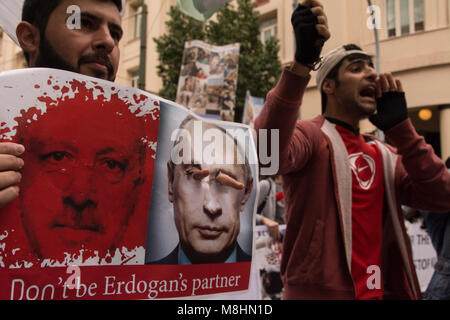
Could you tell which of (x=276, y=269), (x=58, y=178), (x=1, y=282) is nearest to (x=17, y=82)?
(x=58, y=178)

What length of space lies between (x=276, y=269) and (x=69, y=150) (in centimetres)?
303

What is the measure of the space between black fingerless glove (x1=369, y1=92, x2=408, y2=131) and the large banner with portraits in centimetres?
71

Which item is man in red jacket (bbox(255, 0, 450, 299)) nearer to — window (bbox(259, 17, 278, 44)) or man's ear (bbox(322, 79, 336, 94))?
man's ear (bbox(322, 79, 336, 94))

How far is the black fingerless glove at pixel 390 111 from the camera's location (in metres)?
1.47

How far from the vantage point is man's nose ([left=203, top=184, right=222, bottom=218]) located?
0.97 metres

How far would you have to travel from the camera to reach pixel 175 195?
94 centimetres

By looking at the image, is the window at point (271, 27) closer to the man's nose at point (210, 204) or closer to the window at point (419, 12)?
the window at point (419, 12)

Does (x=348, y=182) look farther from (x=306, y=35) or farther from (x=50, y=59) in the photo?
(x=50, y=59)

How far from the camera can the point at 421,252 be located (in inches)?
154

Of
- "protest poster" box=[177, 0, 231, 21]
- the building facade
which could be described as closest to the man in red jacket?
the building facade

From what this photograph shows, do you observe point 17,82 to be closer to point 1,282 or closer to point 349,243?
point 1,282

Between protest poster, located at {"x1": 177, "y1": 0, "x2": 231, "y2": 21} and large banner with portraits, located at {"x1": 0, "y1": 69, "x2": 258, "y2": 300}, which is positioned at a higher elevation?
protest poster, located at {"x1": 177, "y1": 0, "x2": 231, "y2": 21}

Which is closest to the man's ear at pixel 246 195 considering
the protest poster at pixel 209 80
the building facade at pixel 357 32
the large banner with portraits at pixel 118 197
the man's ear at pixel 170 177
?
the large banner with portraits at pixel 118 197

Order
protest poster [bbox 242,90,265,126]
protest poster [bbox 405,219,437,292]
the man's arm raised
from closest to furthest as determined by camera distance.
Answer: the man's arm raised, protest poster [bbox 405,219,437,292], protest poster [bbox 242,90,265,126]
